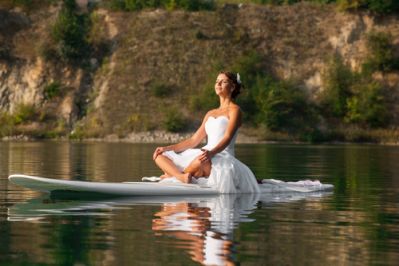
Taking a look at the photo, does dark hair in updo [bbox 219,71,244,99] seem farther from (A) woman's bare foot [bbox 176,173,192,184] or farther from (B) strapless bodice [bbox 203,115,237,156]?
(A) woman's bare foot [bbox 176,173,192,184]

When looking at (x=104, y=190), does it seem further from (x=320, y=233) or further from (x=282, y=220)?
(x=320, y=233)

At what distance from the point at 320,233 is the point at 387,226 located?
142cm

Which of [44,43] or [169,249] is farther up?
[44,43]

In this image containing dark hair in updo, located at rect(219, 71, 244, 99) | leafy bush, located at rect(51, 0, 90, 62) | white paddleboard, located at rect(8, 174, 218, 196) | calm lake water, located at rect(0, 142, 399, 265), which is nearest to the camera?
calm lake water, located at rect(0, 142, 399, 265)

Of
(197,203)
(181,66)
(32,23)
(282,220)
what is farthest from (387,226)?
(32,23)

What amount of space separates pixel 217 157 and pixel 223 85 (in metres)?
1.25

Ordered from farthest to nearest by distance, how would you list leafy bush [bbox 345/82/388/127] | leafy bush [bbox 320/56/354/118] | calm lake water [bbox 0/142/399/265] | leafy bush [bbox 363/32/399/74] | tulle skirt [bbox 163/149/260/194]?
leafy bush [bbox 363/32/399/74], leafy bush [bbox 320/56/354/118], leafy bush [bbox 345/82/388/127], tulle skirt [bbox 163/149/260/194], calm lake water [bbox 0/142/399/265]

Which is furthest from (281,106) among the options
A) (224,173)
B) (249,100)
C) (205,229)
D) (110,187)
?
(205,229)

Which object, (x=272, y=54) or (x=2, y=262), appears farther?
(x=272, y=54)

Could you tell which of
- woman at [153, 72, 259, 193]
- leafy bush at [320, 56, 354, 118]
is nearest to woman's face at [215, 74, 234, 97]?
woman at [153, 72, 259, 193]

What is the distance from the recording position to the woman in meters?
18.4

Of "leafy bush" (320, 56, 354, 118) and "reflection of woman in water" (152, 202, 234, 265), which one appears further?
"leafy bush" (320, 56, 354, 118)

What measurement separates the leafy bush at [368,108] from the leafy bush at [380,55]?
303 centimetres

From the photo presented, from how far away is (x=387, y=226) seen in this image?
1391 centimetres
